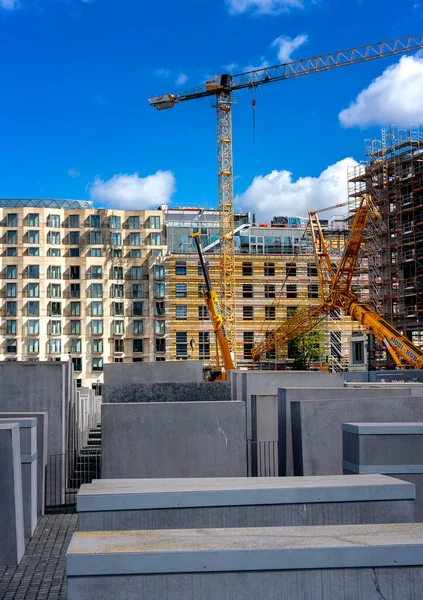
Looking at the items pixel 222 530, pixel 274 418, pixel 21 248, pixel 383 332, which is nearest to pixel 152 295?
pixel 21 248

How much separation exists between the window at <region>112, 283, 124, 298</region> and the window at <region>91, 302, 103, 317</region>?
5.24 feet

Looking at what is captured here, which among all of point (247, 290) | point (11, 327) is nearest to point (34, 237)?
point (11, 327)

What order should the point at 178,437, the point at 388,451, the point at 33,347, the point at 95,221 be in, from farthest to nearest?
the point at 95,221 < the point at 33,347 < the point at 178,437 < the point at 388,451

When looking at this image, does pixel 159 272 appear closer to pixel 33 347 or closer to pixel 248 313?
pixel 248 313

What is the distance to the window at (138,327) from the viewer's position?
3068 inches

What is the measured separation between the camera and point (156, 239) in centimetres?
7906

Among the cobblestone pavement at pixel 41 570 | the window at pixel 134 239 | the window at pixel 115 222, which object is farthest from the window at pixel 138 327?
the cobblestone pavement at pixel 41 570

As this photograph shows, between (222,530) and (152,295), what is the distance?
7065cm

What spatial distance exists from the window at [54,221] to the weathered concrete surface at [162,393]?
178ft

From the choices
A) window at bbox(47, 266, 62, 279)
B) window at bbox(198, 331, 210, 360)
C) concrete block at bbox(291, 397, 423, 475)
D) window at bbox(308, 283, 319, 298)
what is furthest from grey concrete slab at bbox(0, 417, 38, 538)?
window at bbox(308, 283, 319, 298)

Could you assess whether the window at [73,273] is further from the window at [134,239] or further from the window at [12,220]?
the window at [12,220]

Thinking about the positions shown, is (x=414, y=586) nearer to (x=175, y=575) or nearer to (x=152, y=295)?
(x=175, y=575)

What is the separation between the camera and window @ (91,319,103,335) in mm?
77500

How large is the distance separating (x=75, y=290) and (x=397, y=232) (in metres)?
33.5
